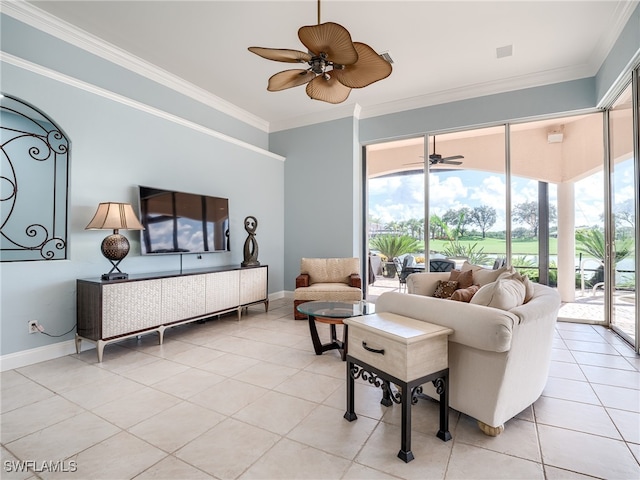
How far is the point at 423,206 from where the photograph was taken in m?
5.07

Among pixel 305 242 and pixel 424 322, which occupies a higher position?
pixel 305 242

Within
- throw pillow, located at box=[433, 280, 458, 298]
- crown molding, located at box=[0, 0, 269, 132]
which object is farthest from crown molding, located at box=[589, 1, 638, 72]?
crown molding, located at box=[0, 0, 269, 132]

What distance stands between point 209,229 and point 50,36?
8.23ft

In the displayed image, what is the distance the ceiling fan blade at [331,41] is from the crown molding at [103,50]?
276cm

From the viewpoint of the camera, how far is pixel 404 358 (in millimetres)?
1589

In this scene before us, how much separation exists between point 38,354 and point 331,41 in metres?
3.55

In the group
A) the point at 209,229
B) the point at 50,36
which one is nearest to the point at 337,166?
the point at 209,229

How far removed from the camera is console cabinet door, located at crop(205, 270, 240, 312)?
12.9 feet

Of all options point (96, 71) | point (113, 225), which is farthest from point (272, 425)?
point (96, 71)

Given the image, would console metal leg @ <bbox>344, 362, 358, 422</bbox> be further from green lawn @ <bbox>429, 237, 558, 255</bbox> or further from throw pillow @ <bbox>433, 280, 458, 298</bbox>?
green lawn @ <bbox>429, 237, 558, 255</bbox>

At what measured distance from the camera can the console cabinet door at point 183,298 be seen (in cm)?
342

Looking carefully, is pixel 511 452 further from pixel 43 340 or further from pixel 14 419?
pixel 43 340

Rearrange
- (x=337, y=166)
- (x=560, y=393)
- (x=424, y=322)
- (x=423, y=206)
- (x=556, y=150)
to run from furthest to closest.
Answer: (x=337, y=166)
(x=423, y=206)
(x=556, y=150)
(x=560, y=393)
(x=424, y=322)

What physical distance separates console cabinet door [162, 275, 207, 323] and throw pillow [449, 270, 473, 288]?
2774 millimetres
